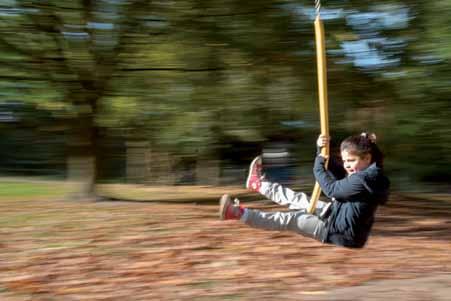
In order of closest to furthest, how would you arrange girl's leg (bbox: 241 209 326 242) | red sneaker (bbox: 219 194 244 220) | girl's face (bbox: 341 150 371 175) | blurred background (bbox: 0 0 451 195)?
girl's face (bbox: 341 150 371 175) < girl's leg (bbox: 241 209 326 242) < red sneaker (bbox: 219 194 244 220) < blurred background (bbox: 0 0 451 195)

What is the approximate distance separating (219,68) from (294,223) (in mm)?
3777

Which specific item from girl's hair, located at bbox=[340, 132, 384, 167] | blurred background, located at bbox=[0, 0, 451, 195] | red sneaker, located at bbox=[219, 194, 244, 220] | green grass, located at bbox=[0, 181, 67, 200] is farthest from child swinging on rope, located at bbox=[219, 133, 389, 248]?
green grass, located at bbox=[0, 181, 67, 200]

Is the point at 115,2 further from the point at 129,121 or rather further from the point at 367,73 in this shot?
the point at 367,73

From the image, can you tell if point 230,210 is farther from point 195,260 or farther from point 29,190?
point 29,190

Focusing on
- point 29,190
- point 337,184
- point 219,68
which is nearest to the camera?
point 337,184

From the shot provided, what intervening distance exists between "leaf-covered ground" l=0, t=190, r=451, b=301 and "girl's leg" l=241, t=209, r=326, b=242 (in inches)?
13.4

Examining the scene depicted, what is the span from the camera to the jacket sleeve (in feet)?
20.3

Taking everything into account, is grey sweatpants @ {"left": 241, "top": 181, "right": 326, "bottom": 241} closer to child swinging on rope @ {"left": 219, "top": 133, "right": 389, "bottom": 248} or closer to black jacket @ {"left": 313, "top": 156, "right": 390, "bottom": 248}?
child swinging on rope @ {"left": 219, "top": 133, "right": 389, "bottom": 248}

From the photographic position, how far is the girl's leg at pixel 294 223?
6547 millimetres

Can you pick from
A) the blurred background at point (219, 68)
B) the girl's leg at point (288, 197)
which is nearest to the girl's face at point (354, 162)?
the girl's leg at point (288, 197)

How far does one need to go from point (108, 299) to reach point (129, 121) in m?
6.32

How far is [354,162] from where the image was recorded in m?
6.31

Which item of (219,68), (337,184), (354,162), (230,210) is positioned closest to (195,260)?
(230,210)

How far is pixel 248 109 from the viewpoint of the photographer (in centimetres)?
1016
